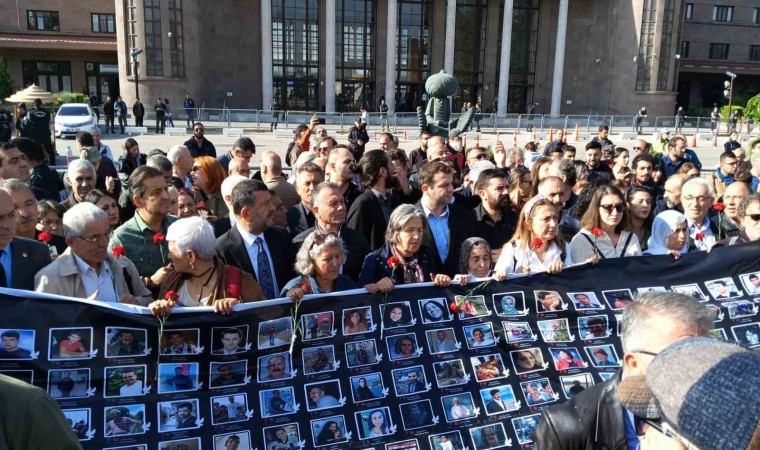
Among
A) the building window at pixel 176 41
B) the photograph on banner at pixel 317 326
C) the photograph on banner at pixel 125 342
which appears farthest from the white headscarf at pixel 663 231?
the building window at pixel 176 41

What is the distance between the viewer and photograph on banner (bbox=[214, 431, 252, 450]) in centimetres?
332

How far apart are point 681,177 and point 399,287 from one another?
4594 mm

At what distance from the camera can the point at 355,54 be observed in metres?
50.7

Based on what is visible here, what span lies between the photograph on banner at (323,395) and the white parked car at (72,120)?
1036 inches

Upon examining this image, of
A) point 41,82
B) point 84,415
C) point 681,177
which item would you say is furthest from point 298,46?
point 84,415

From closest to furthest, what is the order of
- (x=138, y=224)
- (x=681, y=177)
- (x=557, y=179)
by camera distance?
(x=138, y=224) → (x=557, y=179) → (x=681, y=177)

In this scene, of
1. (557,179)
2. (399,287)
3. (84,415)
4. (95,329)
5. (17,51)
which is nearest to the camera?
(84,415)

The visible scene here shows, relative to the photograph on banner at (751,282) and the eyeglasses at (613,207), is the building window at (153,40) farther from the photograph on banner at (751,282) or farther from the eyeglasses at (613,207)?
the photograph on banner at (751,282)

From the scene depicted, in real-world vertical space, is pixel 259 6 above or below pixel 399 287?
above

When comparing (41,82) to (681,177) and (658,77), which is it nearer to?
(658,77)

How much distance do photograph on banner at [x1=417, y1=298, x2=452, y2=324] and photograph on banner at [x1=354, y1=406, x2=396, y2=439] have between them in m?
0.72

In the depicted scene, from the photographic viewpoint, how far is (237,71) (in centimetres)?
4788

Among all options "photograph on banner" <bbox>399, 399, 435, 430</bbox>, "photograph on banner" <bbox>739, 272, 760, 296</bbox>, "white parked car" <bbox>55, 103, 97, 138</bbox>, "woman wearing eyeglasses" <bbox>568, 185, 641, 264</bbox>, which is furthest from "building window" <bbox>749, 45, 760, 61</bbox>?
"photograph on banner" <bbox>399, 399, 435, 430</bbox>

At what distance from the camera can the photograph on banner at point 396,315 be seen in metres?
4.01
